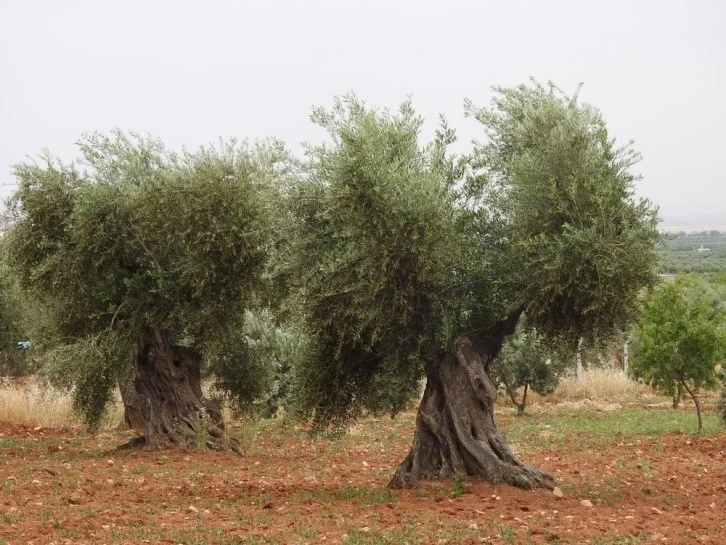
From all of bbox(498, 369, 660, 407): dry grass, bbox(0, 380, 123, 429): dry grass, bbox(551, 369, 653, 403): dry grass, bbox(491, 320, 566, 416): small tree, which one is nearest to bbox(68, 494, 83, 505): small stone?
bbox(0, 380, 123, 429): dry grass

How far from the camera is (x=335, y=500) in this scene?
13.3 m

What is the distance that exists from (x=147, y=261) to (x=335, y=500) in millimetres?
7162

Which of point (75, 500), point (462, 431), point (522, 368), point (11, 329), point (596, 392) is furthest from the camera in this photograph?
point (596, 392)

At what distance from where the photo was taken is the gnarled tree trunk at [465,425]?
1330 cm

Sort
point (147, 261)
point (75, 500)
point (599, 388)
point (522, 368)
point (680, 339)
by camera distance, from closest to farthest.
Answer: point (75, 500)
point (147, 261)
point (680, 339)
point (522, 368)
point (599, 388)

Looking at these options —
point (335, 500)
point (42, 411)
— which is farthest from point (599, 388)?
point (335, 500)

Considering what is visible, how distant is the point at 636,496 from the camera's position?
1360 centimetres

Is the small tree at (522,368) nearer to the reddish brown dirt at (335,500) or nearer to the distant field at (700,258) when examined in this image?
the reddish brown dirt at (335,500)

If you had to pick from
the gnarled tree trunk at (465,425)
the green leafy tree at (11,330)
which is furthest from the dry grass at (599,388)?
the gnarled tree trunk at (465,425)

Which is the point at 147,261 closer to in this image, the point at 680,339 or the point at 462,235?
the point at 462,235

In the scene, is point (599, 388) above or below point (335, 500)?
above

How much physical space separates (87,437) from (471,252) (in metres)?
14.8

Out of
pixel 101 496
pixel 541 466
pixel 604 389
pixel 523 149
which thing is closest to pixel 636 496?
pixel 541 466

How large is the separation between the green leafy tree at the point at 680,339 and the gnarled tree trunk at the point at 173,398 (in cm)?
1199
